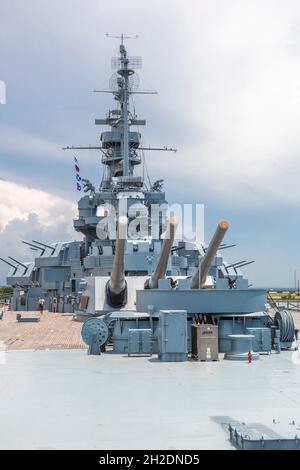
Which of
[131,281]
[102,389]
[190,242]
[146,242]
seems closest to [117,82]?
[190,242]

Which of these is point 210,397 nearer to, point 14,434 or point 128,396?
point 128,396

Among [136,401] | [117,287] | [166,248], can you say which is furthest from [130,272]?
[136,401]

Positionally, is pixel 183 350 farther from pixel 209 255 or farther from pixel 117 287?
pixel 117 287

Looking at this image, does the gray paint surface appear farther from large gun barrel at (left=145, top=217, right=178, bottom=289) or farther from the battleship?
large gun barrel at (left=145, top=217, right=178, bottom=289)

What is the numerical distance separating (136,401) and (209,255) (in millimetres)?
3762

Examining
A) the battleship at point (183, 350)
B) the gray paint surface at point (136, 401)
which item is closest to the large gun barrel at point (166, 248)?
the battleship at point (183, 350)

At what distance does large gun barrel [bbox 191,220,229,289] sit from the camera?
24.5ft

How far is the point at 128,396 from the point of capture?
4.93 m

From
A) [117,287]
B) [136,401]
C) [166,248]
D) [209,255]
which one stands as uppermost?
[166,248]

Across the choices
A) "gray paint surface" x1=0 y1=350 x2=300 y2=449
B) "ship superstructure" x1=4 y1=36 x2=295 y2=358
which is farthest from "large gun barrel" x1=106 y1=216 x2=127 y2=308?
"gray paint surface" x1=0 y1=350 x2=300 y2=449

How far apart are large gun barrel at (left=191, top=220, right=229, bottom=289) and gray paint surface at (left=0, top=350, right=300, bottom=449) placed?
162 cm

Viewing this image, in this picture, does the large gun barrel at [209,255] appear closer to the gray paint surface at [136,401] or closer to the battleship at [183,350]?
the battleship at [183,350]

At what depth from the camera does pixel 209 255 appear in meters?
8.14

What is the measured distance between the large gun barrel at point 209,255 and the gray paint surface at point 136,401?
1.62 meters
